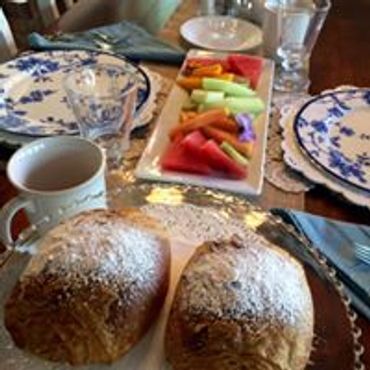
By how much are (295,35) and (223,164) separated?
404 millimetres

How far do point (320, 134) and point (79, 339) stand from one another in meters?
0.55

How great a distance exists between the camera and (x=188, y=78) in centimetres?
101

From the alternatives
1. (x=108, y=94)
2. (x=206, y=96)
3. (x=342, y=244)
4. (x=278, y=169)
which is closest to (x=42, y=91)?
(x=108, y=94)

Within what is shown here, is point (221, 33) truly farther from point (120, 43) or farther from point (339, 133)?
point (339, 133)

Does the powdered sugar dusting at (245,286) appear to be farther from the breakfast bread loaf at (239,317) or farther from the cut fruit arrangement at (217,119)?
the cut fruit arrangement at (217,119)

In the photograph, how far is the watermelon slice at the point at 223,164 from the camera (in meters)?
0.80

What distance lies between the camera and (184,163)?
81 cm

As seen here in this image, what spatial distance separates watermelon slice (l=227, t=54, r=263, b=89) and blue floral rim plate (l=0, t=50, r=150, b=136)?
16cm

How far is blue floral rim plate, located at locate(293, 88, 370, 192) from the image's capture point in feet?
2.73

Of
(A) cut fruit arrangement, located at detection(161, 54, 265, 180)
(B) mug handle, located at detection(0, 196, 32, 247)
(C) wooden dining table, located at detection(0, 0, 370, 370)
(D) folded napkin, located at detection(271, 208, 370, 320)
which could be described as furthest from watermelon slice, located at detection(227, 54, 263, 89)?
(B) mug handle, located at detection(0, 196, 32, 247)

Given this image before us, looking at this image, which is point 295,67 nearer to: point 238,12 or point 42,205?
point 238,12

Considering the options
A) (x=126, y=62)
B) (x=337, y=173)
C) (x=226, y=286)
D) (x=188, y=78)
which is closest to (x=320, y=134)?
(x=337, y=173)

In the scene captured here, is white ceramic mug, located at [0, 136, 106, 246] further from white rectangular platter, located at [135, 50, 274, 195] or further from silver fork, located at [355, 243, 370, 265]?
silver fork, located at [355, 243, 370, 265]

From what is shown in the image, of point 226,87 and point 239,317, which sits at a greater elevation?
point 239,317
